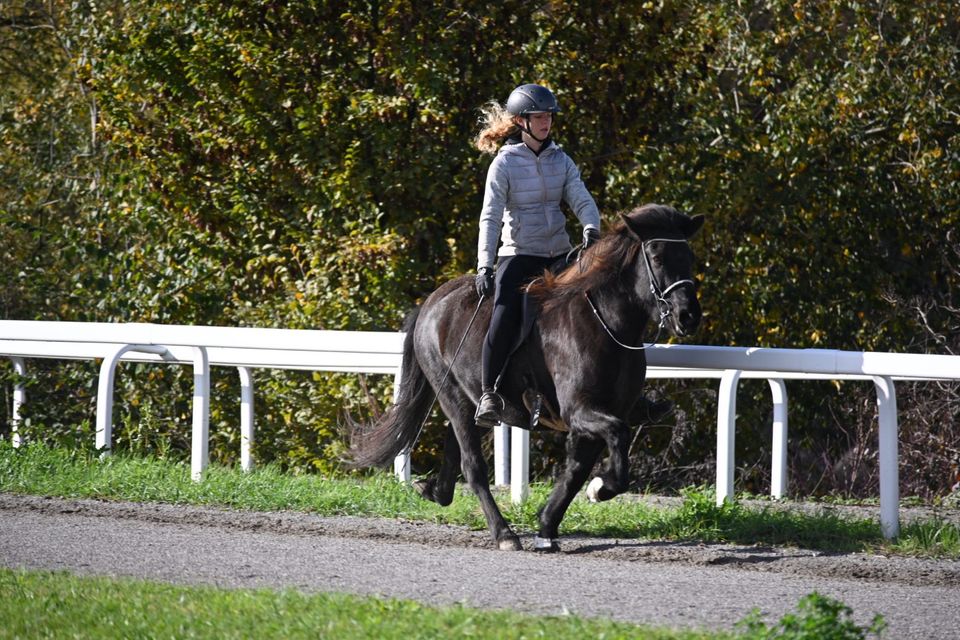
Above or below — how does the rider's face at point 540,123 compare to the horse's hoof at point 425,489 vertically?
above

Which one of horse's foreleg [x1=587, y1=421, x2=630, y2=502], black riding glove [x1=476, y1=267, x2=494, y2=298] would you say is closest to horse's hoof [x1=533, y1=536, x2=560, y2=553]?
horse's foreleg [x1=587, y1=421, x2=630, y2=502]

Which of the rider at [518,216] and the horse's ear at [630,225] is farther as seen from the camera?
the rider at [518,216]

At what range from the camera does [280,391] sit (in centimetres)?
1351

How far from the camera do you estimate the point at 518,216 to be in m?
8.12

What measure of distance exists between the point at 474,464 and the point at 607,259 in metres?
A: 1.46

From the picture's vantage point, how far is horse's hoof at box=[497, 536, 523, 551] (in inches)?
289

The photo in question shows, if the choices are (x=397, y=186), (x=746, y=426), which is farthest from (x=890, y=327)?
(x=397, y=186)

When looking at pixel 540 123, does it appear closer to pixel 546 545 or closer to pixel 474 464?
pixel 474 464

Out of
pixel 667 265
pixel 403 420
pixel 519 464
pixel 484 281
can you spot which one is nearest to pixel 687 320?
pixel 667 265

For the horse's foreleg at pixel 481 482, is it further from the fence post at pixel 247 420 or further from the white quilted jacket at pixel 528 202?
the fence post at pixel 247 420

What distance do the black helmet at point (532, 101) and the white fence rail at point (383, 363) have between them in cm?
166

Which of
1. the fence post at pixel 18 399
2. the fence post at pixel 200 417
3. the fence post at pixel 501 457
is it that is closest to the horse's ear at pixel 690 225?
the fence post at pixel 501 457

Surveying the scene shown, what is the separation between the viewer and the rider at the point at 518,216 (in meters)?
7.86

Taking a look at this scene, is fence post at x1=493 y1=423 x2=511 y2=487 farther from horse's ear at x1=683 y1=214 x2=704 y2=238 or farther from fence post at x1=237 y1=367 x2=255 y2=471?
horse's ear at x1=683 y1=214 x2=704 y2=238
